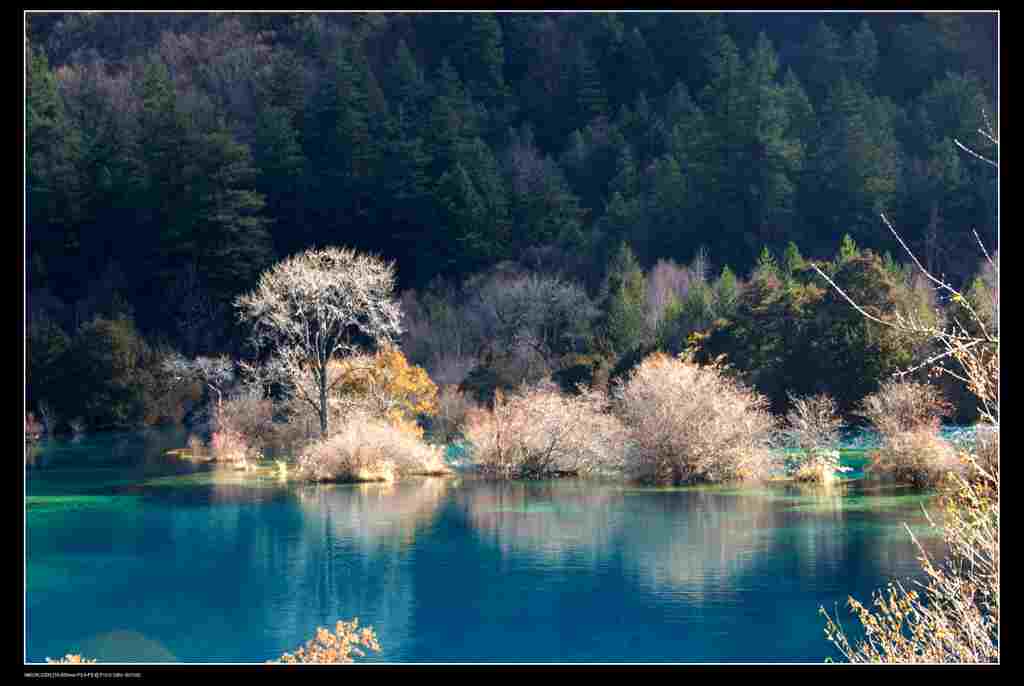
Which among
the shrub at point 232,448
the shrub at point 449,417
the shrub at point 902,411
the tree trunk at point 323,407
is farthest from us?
the shrub at point 449,417

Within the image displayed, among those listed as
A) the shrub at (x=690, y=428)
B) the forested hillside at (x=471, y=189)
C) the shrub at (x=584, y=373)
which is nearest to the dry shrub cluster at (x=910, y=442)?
the shrub at (x=690, y=428)

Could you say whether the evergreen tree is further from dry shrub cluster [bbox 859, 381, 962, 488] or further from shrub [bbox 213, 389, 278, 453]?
dry shrub cluster [bbox 859, 381, 962, 488]

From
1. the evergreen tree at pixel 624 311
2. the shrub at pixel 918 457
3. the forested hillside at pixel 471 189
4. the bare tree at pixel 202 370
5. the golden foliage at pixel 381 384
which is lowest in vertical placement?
the shrub at pixel 918 457

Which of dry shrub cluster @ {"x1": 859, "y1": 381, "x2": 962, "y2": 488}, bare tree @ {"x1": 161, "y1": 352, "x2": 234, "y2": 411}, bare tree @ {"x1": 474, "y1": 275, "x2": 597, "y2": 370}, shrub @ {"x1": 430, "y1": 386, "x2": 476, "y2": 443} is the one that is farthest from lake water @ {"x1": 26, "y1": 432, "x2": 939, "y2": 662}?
bare tree @ {"x1": 474, "y1": 275, "x2": 597, "y2": 370}

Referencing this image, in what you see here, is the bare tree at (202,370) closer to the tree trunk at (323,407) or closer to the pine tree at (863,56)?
the tree trunk at (323,407)

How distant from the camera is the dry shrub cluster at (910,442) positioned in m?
25.0

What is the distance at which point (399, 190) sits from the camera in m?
59.2

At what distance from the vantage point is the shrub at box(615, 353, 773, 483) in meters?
25.8

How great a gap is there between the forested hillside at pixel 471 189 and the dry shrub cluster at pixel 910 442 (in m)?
16.2

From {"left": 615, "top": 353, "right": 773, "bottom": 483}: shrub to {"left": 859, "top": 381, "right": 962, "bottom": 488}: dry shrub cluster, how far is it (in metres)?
2.08

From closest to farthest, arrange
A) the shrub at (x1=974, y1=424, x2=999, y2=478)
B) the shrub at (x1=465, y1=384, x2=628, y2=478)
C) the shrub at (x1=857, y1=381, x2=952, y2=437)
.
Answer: the shrub at (x1=974, y1=424, x2=999, y2=478) → the shrub at (x1=857, y1=381, x2=952, y2=437) → the shrub at (x1=465, y1=384, x2=628, y2=478)
